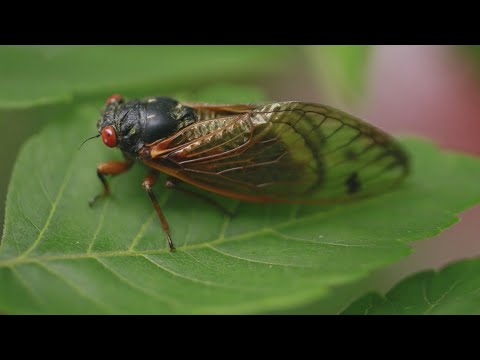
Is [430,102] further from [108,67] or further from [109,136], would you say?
[109,136]

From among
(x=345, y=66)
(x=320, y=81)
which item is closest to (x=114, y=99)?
(x=345, y=66)

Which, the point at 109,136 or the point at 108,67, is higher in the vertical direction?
the point at 108,67

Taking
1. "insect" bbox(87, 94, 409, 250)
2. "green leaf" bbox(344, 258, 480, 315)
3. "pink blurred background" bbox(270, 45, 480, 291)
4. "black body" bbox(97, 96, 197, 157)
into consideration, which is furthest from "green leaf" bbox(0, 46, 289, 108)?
"green leaf" bbox(344, 258, 480, 315)

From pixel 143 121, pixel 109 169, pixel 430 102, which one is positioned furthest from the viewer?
pixel 430 102

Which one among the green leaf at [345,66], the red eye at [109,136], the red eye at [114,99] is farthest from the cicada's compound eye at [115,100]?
the green leaf at [345,66]

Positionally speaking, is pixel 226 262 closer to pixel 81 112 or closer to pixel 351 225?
pixel 351 225

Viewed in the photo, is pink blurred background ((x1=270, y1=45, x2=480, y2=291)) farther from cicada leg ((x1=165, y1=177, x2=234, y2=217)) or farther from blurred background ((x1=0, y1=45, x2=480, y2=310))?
cicada leg ((x1=165, y1=177, x2=234, y2=217))

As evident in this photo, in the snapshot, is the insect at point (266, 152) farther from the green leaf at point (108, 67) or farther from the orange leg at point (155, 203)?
the green leaf at point (108, 67)
